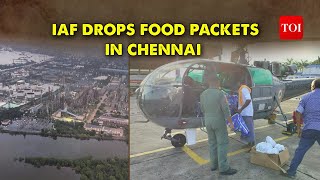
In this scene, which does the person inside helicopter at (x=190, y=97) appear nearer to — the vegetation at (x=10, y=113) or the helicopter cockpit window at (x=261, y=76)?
the helicopter cockpit window at (x=261, y=76)

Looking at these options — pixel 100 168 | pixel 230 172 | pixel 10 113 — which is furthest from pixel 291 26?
pixel 10 113

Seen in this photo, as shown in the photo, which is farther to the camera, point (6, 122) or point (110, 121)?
point (6, 122)

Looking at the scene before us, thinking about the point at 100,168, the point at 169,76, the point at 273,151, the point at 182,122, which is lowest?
the point at 100,168

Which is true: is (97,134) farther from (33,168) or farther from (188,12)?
(188,12)

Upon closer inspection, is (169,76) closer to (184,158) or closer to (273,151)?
(184,158)

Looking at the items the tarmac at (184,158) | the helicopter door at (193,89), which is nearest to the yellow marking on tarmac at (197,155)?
the tarmac at (184,158)

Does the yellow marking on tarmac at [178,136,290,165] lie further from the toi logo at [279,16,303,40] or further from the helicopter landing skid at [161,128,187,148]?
the toi logo at [279,16,303,40]
